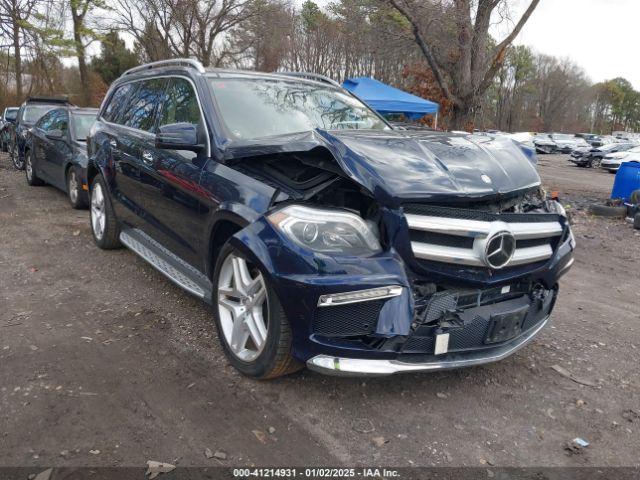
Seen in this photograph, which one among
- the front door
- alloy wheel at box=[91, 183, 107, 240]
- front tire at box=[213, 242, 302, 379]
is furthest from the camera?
the front door

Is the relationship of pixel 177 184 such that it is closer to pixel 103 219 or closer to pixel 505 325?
pixel 103 219

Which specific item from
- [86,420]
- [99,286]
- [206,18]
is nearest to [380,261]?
[86,420]

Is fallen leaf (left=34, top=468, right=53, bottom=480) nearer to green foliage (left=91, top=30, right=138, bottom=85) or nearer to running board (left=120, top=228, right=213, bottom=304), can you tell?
running board (left=120, top=228, right=213, bottom=304)

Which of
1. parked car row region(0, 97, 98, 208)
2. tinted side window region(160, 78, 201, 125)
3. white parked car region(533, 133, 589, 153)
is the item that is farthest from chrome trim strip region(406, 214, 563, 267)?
white parked car region(533, 133, 589, 153)

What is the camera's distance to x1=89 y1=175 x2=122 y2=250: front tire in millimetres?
5547

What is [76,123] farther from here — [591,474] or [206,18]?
[206,18]

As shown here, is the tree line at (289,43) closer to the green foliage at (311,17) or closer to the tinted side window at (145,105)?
the green foliage at (311,17)

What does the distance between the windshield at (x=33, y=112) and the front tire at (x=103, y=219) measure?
7.85 meters

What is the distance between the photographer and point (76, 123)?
8.01 m

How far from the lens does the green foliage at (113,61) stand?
38.0 metres

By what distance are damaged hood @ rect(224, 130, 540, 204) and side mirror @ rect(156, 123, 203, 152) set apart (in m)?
0.32

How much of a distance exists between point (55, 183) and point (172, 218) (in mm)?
5722

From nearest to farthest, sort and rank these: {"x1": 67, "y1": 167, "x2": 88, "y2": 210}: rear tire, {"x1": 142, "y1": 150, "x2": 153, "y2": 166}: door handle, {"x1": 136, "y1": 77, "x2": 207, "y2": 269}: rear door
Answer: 1. {"x1": 136, "y1": 77, "x2": 207, "y2": 269}: rear door
2. {"x1": 142, "y1": 150, "x2": 153, "y2": 166}: door handle
3. {"x1": 67, "y1": 167, "x2": 88, "y2": 210}: rear tire

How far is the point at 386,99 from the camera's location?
14898mm
